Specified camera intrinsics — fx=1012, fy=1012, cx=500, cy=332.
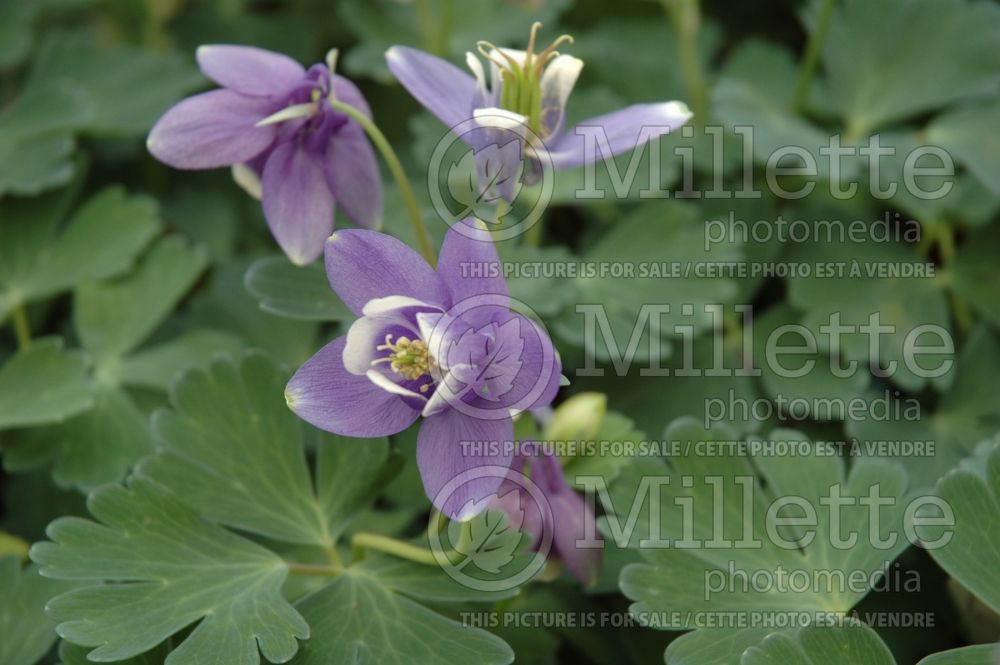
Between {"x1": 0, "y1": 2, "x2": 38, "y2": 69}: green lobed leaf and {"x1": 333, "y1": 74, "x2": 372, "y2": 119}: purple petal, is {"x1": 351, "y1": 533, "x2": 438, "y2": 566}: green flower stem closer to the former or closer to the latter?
{"x1": 333, "y1": 74, "x2": 372, "y2": 119}: purple petal

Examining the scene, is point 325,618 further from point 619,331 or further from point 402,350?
point 619,331

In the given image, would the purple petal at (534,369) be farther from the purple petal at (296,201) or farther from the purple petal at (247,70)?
the purple petal at (247,70)

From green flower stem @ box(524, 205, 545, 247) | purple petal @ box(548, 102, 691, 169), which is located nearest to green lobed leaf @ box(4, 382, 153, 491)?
green flower stem @ box(524, 205, 545, 247)

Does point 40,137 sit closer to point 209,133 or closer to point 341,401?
point 209,133

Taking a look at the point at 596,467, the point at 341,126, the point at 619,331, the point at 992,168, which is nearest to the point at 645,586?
the point at 596,467

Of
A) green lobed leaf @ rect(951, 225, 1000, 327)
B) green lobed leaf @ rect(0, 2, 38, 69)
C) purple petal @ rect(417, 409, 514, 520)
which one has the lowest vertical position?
green lobed leaf @ rect(0, 2, 38, 69)

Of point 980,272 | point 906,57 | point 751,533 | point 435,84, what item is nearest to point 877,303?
point 980,272
